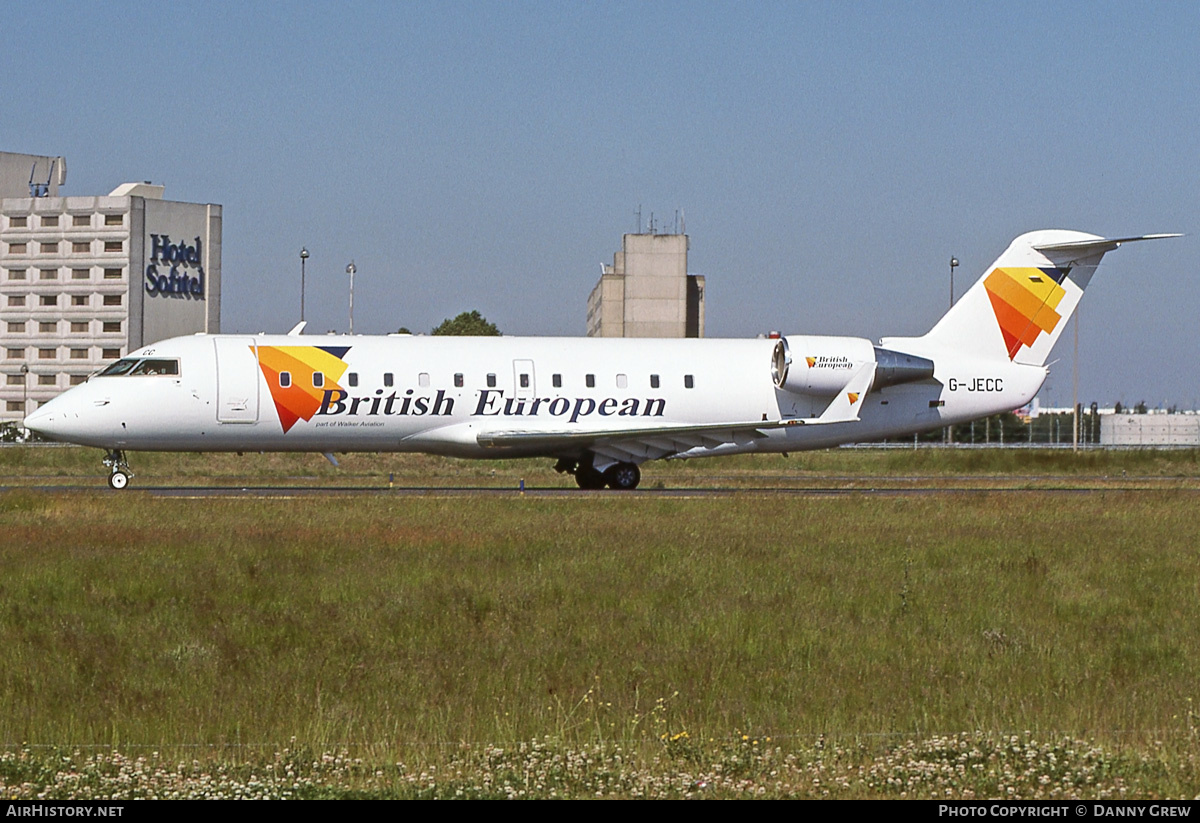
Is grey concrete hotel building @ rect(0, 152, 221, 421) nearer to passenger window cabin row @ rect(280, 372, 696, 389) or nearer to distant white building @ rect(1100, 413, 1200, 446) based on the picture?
distant white building @ rect(1100, 413, 1200, 446)

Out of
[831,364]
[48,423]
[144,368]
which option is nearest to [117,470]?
[48,423]

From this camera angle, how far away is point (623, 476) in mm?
34750

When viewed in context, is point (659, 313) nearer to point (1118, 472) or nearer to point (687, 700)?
Result: point (1118, 472)

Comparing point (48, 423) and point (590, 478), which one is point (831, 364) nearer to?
point (590, 478)

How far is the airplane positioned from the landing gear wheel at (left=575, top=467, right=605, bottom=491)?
0.05 m

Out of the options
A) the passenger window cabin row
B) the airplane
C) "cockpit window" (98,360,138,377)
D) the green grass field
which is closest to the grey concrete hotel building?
"cockpit window" (98,360,138,377)

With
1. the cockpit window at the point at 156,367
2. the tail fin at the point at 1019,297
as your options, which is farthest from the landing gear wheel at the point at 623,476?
the cockpit window at the point at 156,367

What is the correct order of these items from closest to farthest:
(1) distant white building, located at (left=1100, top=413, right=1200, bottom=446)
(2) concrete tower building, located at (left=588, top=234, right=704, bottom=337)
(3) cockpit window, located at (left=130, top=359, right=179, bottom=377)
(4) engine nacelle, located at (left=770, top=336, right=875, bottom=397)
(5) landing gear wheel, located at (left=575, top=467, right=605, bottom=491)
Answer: (3) cockpit window, located at (left=130, top=359, right=179, bottom=377) → (4) engine nacelle, located at (left=770, top=336, right=875, bottom=397) → (5) landing gear wheel, located at (left=575, top=467, right=605, bottom=491) → (1) distant white building, located at (left=1100, top=413, right=1200, bottom=446) → (2) concrete tower building, located at (left=588, top=234, right=704, bottom=337)

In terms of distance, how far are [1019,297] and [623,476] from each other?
1068cm

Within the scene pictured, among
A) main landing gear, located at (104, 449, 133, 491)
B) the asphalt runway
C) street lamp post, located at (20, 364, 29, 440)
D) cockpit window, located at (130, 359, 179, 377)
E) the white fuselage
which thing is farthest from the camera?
street lamp post, located at (20, 364, 29, 440)

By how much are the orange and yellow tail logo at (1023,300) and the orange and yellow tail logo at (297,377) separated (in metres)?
15.8

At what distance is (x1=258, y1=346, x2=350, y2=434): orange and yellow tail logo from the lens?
32469 mm

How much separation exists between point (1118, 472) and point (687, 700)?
4275 cm
